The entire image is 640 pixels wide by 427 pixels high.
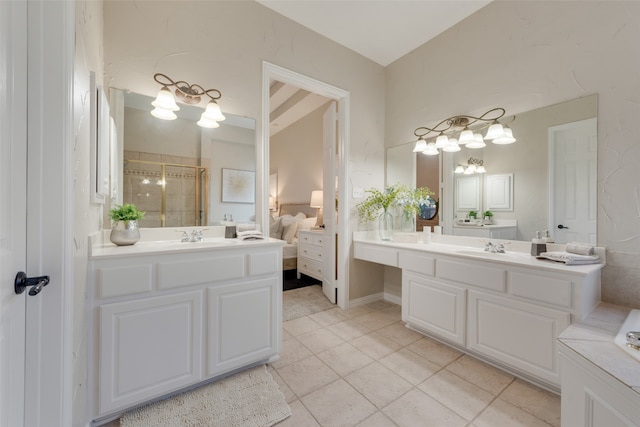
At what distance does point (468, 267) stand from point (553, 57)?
1717 millimetres

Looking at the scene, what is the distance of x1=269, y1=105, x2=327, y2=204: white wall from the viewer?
15.2ft

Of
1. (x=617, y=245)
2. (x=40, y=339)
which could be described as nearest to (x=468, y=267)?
(x=617, y=245)

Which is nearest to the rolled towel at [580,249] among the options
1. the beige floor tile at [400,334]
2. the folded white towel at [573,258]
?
the folded white towel at [573,258]

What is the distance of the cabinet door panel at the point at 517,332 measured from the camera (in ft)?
5.04

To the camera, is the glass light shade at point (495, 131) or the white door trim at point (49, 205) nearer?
the white door trim at point (49, 205)

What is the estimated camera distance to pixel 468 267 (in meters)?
1.91

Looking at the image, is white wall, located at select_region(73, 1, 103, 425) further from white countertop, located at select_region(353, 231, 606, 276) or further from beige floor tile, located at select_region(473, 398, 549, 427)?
white countertop, located at select_region(353, 231, 606, 276)

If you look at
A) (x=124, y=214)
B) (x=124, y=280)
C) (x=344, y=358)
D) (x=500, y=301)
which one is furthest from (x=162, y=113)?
(x=500, y=301)

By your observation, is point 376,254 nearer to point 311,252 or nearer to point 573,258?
point 311,252

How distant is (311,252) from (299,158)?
2281 millimetres

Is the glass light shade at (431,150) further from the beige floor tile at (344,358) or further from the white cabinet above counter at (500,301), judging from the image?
the beige floor tile at (344,358)

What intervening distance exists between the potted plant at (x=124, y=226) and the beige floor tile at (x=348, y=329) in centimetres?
181

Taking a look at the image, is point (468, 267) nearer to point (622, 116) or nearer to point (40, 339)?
point (622, 116)

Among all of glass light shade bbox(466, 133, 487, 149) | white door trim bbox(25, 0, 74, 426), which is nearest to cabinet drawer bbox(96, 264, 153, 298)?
white door trim bbox(25, 0, 74, 426)
